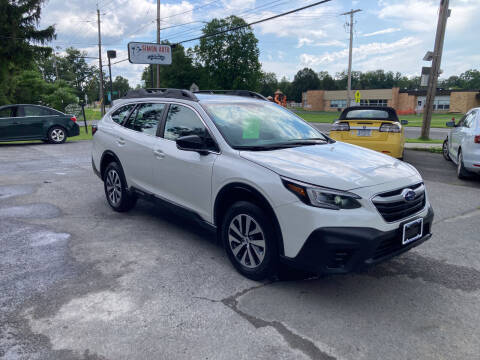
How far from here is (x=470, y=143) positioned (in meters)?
7.65

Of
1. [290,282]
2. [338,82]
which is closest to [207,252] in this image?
Answer: [290,282]

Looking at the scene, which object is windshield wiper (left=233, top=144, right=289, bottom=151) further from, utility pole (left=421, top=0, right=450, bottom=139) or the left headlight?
utility pole (left=421, top=0, right=450, bottom=139)

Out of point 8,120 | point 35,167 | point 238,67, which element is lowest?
point 35,167

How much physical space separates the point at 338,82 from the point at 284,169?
116182mm

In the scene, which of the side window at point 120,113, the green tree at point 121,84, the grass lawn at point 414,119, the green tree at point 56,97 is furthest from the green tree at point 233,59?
the green tree at point 121,84

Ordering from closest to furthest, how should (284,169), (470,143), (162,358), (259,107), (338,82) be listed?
(162,358), (284,169), (259,107), (470,143), (338,82)

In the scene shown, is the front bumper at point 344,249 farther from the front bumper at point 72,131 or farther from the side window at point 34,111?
the front bumper at point 72,131

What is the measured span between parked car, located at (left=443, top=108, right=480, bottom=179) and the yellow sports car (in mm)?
1196

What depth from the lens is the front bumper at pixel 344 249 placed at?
2.88m

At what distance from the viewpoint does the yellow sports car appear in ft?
28.9

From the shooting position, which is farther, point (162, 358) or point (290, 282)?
point (290, 282)

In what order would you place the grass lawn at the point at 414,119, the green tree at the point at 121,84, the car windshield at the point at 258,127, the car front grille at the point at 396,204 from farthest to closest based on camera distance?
the green tree at the point at 121,84
the grass lawn at the point at 414,119
the car windshield at the point at 258,127
the car front grille at the point at 396,204

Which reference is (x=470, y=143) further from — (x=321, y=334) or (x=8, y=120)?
(x=8, y=120)

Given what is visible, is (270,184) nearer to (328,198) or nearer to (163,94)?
(328,198)
